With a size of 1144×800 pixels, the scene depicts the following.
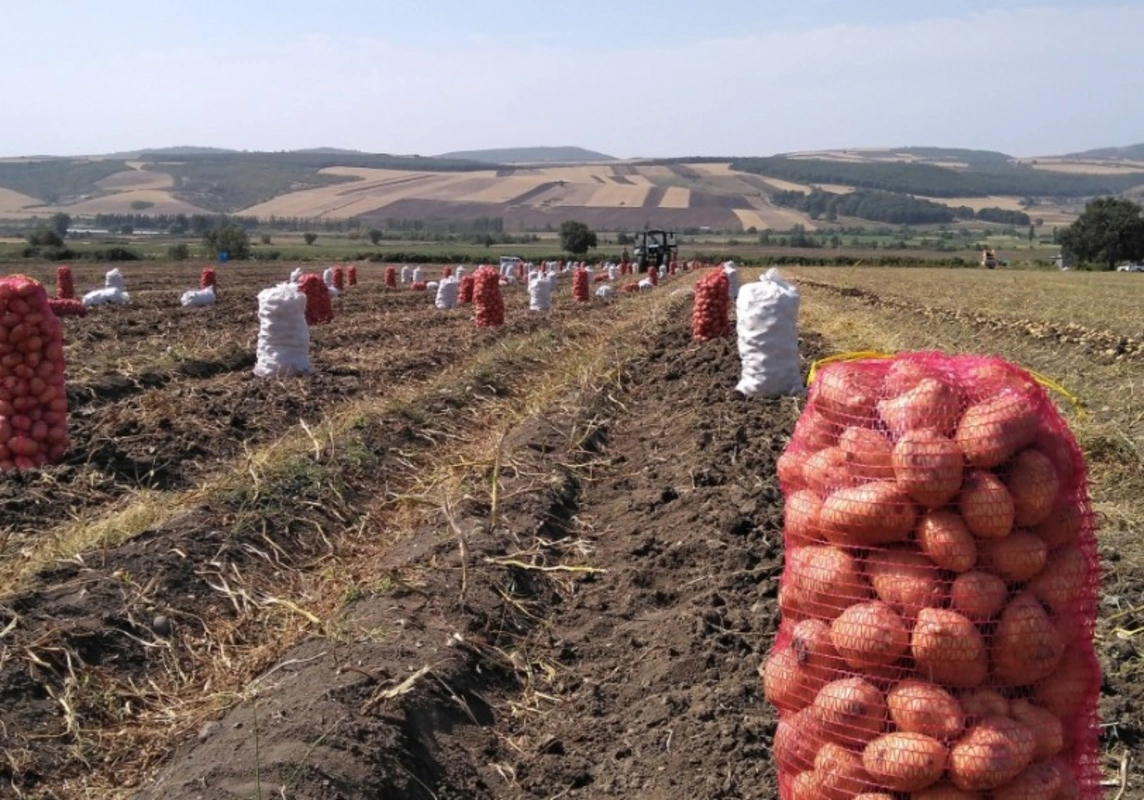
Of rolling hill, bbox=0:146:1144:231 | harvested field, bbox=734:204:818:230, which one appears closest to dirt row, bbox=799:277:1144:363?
rolling hill, bbox=0:146:1144:231

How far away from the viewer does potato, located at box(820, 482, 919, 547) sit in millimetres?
3266

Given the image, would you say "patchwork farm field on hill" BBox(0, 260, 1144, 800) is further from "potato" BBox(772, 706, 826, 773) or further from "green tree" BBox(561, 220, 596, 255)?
"green tree" BBox(561, 220, 596, 255)

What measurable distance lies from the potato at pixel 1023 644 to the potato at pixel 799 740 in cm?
49

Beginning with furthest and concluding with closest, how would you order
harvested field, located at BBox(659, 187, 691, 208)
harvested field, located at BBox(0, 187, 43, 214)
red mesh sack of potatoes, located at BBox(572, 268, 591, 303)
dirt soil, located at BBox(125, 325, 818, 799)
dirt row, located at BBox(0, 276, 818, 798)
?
harvested field, located at BBox(0, 187, 43, 214)
harvested field, located at BBox(659, 187, 691, 208)
red mesh sack of potatoes, located at BBox(572, 268, 591, 303)
dirt row, located at BBox(0, 276, 818, 798)
dirt soil, located at BBox(125, 325, 818, 799)

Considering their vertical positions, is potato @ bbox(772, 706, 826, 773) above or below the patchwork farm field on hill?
above

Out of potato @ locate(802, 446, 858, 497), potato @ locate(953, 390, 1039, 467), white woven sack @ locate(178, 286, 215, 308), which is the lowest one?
white woven sack @ locate(178, 286, 215, 308)

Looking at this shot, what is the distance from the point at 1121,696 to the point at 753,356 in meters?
7.41

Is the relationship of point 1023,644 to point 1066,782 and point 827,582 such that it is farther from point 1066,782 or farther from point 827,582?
point 827,582

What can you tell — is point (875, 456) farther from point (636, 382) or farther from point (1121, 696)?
point (636, 382)

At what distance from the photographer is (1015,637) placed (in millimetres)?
3150

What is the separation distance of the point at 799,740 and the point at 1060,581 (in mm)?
822

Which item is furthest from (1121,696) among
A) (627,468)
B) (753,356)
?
(753,356)

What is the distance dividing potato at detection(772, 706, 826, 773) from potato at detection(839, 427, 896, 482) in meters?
0.66

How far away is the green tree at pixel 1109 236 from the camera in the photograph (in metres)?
76.6
